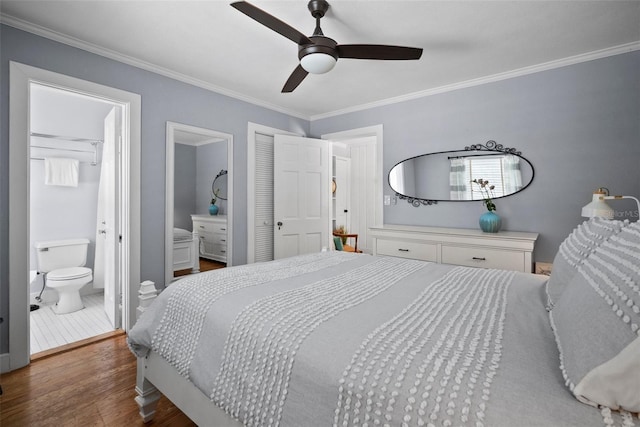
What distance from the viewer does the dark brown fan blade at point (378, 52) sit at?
1.91 metres

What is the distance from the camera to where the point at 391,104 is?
3.70m

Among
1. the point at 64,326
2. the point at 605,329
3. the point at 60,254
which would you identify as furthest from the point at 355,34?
the point at 60,254

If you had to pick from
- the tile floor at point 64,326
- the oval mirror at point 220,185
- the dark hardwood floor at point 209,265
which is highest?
the oval mirror at point 220,185

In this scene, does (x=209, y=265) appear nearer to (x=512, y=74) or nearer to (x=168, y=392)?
(x=168, y=392)

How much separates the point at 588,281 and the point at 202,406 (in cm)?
144

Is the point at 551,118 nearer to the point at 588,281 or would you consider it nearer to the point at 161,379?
the point at 588,281

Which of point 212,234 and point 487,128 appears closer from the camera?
point 487,128

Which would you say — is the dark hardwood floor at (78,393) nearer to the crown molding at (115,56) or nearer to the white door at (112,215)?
the white door at (112,215)

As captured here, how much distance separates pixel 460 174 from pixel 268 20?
2.52m

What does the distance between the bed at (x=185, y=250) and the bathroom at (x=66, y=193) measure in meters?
0.76

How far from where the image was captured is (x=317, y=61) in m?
1.92

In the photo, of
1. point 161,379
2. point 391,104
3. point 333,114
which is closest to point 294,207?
point 333,114

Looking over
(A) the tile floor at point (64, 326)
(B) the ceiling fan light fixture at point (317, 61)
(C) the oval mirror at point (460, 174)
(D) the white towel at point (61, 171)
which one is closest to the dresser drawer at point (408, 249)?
(C) the oval mirror at point (460, 174)

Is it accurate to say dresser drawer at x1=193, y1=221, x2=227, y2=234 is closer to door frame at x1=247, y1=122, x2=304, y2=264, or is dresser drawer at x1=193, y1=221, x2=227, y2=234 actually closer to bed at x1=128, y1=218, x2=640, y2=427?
door frame at x1=247, y1=122, x2=304, y2=264
